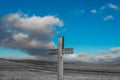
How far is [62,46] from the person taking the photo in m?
9.87

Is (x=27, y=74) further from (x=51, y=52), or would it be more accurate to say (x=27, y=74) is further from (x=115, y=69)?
(x=115, y=69)

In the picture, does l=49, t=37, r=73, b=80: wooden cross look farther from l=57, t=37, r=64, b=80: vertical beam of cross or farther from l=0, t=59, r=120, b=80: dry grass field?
l=0, t=59, r=120, b=80: dry grass field

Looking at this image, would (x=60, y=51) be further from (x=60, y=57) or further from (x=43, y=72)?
(x=43, y=72)

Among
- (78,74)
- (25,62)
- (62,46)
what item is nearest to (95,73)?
(78,74)

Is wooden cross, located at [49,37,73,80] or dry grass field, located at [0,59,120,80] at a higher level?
wooden cross, located at [49,37,73,80]

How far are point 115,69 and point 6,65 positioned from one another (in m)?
4.21

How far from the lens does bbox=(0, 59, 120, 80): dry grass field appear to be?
10125 mm

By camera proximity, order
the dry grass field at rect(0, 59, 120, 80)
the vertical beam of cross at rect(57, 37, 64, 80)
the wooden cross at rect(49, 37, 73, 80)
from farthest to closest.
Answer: the dry grass field at rect(0, 59, 120, 80)
the wooden cross at rect(49, 37, 73, 80)
the vertical beam of cross at rect(57, 37, 64, 80)

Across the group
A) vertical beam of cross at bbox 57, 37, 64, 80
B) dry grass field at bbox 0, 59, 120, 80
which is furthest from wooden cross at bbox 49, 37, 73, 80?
dry grass field at bbox 0, 59, 120, 80

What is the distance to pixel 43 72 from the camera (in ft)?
34.9

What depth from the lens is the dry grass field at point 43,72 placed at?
10.1 metres

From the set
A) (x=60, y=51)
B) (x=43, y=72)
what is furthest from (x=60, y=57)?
(x=43, y=72)

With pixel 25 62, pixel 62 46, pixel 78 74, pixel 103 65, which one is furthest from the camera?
pixel 103 65

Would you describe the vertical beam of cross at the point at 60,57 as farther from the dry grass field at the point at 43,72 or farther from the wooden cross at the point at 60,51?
the dry grass field at the point at 43,72
